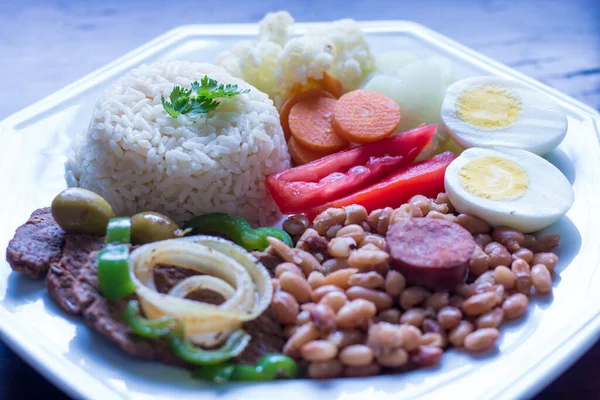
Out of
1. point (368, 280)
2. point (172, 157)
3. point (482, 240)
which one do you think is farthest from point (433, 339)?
point (172, 157)

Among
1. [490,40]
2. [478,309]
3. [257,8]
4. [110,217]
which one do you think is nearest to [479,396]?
[478,309]

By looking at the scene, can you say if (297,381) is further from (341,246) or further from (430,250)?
(430,250)

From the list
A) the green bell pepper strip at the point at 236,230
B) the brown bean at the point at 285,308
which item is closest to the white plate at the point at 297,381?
the brown bean at the point at 285,308

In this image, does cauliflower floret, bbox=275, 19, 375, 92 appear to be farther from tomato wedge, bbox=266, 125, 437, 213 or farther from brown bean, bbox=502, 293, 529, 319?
brown bean, bbox=502, 293, 529, 319

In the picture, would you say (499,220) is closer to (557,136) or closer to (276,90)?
(557,136)

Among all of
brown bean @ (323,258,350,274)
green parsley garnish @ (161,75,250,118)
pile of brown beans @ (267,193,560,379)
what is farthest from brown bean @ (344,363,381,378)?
green parsley garnish @ (161,75,250,118)

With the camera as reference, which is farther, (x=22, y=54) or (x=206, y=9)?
(x=206, y=9)
